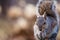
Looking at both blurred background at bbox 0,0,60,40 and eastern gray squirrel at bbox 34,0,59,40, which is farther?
blurred background at bbox 0,0,60,40

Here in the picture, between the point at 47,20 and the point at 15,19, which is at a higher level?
the point at 47,20

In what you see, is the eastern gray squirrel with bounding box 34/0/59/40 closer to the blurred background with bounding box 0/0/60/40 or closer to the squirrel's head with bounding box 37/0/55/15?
the squirrel's head with bounding box 37/0/55/15

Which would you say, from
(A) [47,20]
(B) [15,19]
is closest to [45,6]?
(A) [47,20]

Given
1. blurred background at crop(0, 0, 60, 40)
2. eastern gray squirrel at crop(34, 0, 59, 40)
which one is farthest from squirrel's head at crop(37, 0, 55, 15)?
blurred background at crop(0, 0, 60, 40)

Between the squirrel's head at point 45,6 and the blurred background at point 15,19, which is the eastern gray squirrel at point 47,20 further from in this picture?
the blurred background at point 15,19

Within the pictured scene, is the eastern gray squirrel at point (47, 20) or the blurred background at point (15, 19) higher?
the eastern gray squirrel at point (47, 20)

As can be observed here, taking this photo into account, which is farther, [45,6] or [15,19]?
[15,19]

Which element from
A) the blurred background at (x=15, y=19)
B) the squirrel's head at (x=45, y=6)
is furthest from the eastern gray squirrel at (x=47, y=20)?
the blurred background at (x=15, y=19)

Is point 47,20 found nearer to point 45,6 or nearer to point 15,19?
point 45,6
